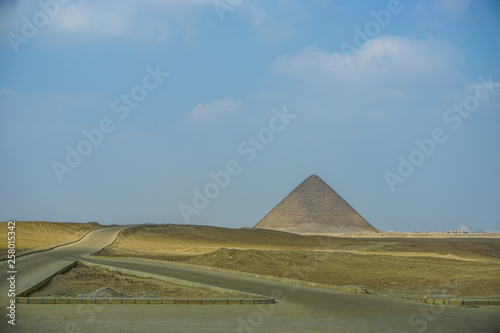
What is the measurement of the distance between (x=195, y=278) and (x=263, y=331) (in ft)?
29.0

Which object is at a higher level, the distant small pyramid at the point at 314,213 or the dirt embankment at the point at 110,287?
the distant small pyramid at the point at 314,213

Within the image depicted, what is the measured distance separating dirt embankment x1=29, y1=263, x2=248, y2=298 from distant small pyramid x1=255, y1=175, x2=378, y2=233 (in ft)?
369

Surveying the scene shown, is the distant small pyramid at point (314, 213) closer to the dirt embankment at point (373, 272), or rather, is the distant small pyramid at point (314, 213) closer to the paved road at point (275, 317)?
the dirt embankment at point (373, 272)

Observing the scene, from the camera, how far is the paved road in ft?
29.7

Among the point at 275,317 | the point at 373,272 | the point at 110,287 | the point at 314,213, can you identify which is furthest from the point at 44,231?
the point at 314,213

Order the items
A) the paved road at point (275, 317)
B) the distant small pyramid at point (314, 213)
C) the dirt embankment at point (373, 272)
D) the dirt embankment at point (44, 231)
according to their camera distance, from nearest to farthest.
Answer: the paved road at point (275, 317) < the dirt embankment at point (373, 272) < the dirt embankment at point (44, 231) < the distant small pyramid at point (314, 213)

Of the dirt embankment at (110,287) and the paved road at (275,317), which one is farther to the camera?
the dirt embankment at (110,287)

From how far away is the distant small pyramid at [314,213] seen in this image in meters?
133

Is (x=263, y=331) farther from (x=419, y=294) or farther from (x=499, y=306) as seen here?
(x=419, y=294)

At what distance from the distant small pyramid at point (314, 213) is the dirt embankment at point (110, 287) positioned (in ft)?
369

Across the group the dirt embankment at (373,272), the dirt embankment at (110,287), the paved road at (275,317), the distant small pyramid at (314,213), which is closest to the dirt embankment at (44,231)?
the dirt embankment at (373,272)

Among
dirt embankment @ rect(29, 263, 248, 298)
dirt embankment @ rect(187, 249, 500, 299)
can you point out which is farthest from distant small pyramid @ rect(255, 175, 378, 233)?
dirt embankment @ rect(29, 263, 248, 298)

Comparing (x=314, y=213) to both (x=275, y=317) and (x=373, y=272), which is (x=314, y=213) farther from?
(x=275, y=317)

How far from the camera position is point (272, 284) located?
52.5 ft
